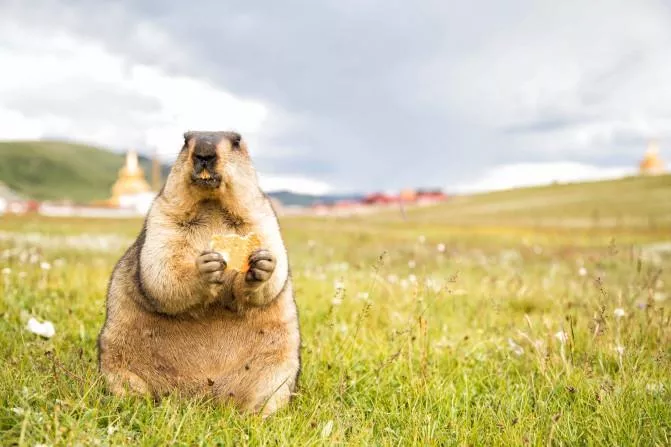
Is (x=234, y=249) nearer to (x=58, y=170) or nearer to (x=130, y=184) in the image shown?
(x=130, y=184)

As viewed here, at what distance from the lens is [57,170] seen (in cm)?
9312

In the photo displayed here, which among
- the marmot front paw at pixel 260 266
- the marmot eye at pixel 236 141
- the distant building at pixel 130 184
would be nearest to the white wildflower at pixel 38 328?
the marmot front paw at pixel 260 266

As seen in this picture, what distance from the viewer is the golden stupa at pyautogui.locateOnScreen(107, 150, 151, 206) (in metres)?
57.3

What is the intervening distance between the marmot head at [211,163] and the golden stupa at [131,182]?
2165 inches

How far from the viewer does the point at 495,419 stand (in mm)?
3943

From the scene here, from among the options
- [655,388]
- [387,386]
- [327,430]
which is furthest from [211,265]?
[655,388]

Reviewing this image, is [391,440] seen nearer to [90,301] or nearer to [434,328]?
[434,328]

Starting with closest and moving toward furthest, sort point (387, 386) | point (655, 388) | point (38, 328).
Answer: point (38, 328) → point (655, 388) → point (387, 386)

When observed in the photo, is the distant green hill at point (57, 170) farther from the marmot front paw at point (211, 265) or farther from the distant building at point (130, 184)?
the marmot front paw at point (211, 265)

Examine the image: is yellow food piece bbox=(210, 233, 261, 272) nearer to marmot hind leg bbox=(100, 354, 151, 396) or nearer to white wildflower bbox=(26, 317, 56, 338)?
marmot hind leg bbox=(100, 354, 151, 396)

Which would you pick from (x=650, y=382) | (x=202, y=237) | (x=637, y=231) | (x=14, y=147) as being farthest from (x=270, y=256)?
(x=14, y=147)

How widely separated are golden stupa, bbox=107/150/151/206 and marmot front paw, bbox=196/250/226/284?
55369 mm

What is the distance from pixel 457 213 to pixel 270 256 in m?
46.9

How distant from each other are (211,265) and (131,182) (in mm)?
58232
